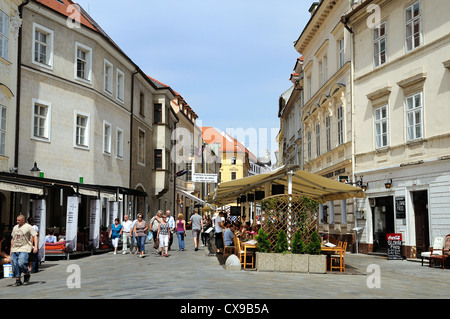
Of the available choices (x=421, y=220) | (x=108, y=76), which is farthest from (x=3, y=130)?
(x=421, y=220)

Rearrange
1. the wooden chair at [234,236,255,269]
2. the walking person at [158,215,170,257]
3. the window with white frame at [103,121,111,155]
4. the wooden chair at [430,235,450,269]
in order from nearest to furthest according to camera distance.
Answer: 1. the wooden chair at [234,236,255,269]
2. the wooden chair at [430,235,450,269]
3. the walking person at [158,215,170,257]
4. the window with white frame at [103,121,111,155]

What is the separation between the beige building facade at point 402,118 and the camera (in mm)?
19906

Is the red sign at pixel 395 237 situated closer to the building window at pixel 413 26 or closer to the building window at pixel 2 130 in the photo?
the building window at pixel 413 26

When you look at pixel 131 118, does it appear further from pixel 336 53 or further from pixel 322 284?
pixel 322 284

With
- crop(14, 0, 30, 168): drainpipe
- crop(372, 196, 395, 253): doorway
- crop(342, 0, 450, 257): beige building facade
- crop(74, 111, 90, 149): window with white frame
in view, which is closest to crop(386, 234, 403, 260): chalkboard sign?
crop(342, 0, 450, 257): beige building facade

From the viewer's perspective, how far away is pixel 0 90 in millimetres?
22578

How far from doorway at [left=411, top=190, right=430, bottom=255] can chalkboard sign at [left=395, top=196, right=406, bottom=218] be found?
477 millimetres

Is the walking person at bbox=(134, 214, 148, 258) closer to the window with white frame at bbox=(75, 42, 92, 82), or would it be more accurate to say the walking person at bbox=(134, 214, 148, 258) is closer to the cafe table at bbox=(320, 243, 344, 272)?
the cafe table at bbox=(320, 243, 344, 272)

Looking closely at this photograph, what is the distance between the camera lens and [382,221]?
24.2 m

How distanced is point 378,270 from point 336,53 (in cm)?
1495

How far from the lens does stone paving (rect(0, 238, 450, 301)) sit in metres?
10.6

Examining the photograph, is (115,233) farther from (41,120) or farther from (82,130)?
(82,130)

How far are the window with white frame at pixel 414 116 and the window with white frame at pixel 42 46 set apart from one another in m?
16.2
